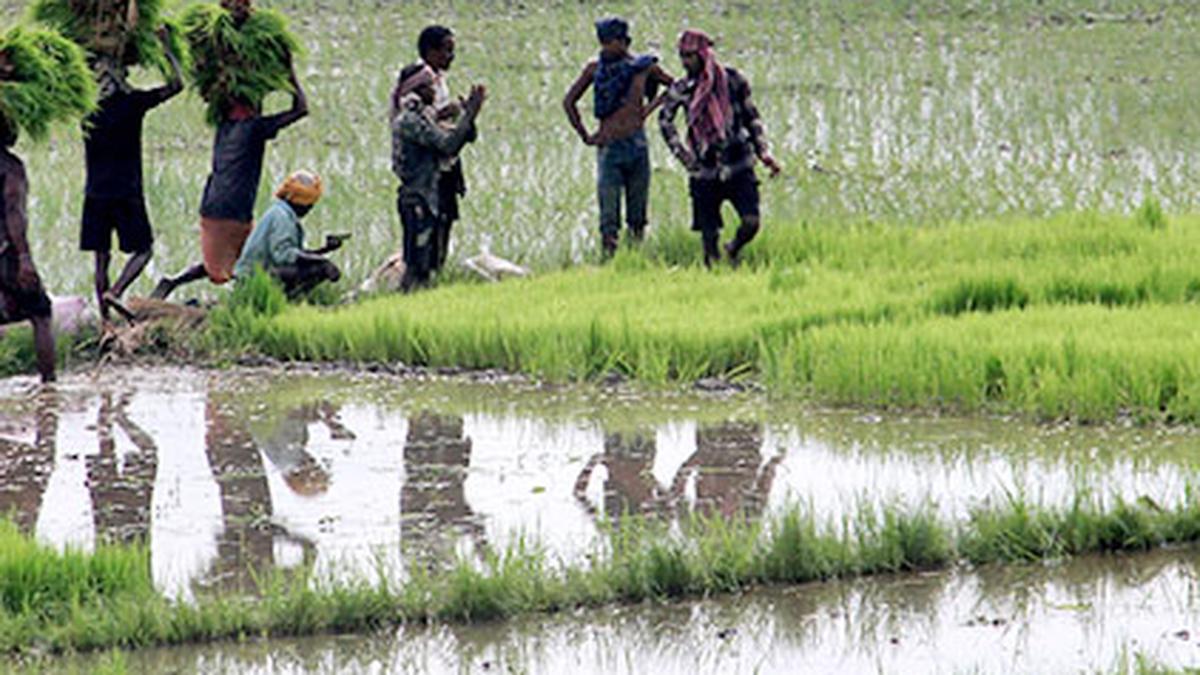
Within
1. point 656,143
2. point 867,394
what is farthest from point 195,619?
point 656,143

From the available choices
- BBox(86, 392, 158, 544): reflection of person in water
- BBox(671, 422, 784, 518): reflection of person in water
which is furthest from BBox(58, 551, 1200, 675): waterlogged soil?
BBox(86, 392, 158, 544): reflection of person in water

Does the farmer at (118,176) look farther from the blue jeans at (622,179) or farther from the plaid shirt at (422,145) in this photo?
the blue jeans at (622,179)

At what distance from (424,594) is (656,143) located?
9.86 meters

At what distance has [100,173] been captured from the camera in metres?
9.77

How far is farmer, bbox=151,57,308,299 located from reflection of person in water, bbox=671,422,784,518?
3337mm

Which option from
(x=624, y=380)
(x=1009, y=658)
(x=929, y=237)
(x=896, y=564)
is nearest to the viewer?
(x=1009, y=658)

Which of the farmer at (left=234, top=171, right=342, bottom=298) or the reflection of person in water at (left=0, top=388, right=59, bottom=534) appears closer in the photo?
the reflection of person in water at (left=0, top=388, right=59, bottom=534)

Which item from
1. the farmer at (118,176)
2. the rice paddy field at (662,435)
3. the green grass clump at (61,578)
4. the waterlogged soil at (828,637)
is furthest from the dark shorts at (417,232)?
the waterlogged soil at (828,637)

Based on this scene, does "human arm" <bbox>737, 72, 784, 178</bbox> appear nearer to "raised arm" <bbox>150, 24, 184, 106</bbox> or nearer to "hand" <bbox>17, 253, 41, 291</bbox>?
"raised arm" <bbox>150, 24, 184, 106</bbox>

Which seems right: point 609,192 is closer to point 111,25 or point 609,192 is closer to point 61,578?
point 111,25

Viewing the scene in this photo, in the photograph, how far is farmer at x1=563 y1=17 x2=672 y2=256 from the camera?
10938 millimetres

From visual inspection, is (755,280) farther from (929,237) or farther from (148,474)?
(148,474)

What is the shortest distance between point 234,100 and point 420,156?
91 centimetres

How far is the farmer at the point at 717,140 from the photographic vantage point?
33.9ft
